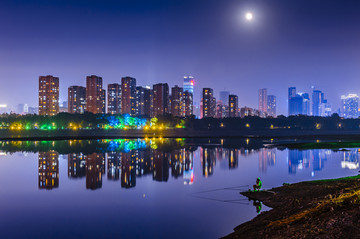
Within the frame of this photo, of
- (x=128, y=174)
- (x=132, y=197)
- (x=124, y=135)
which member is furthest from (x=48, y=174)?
(x=124, y=135)

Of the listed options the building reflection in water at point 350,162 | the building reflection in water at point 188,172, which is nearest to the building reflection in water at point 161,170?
the building reflection in water at point 188,172

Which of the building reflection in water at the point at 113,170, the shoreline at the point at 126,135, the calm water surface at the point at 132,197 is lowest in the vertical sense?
the calm water surface at the point at 132,197

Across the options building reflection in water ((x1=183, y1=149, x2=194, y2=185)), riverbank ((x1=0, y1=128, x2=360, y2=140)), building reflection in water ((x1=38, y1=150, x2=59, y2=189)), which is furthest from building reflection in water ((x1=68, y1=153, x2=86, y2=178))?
riverbank ((x1=0, y1=128, x2=360, y2=140))

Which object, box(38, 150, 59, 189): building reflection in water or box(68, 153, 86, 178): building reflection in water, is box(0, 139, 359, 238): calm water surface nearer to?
box(38, 150, 59, 189): building reflection in water

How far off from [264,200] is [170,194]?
363 inches

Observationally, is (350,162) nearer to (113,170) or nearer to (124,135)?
(113,170)

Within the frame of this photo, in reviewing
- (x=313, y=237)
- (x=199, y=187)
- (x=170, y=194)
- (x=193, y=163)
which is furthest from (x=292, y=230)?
(x=193, y=163)

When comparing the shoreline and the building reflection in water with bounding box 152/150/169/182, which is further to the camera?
the shoreline

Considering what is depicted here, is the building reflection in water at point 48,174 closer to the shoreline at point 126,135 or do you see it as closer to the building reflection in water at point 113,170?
the building reflection in water at point 113,170

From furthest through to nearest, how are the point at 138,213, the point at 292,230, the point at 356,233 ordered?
the point at 138,213 < the point at 292,230 < the point at 356,233

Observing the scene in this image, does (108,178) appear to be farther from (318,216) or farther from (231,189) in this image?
(318,216)

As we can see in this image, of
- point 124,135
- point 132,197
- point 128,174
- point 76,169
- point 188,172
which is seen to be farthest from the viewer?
point 124,135

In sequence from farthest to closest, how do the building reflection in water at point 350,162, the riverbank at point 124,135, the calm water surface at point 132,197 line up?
the riverbank at point 124,135
the building reflection in water at point 350,162
the calm water surface at point 132,197

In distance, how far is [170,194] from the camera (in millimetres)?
27703
